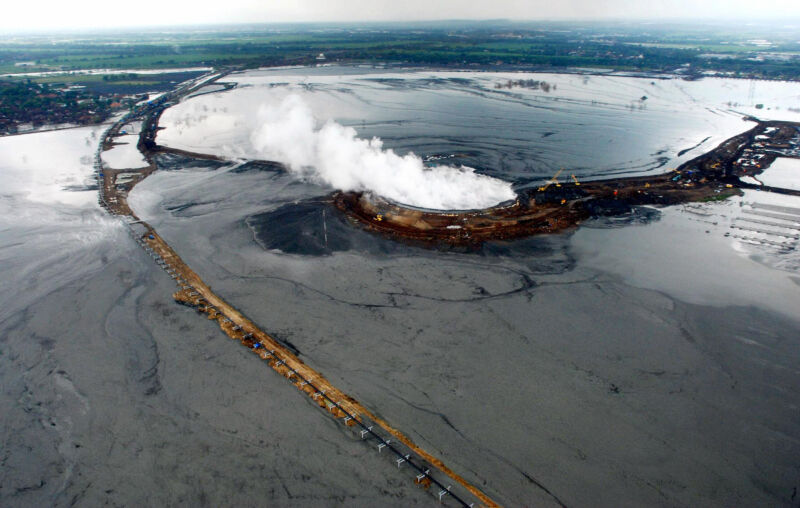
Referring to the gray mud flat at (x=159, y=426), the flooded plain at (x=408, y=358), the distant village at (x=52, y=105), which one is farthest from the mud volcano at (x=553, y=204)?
the distant village at (x=52, y=105)

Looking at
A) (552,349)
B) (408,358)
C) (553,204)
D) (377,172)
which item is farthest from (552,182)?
(408,358)

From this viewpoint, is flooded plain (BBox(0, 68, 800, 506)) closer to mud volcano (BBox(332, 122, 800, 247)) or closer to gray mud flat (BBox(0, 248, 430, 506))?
gray mud flat (BBox(0, 248, 430, 506))

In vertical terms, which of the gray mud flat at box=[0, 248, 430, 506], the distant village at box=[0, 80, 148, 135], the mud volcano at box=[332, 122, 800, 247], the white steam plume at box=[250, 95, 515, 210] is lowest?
the gray mud flat at box=[0, 248, 430, 506]

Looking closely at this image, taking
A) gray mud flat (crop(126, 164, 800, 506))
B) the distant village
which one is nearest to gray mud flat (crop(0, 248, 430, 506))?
gray mud flat (crop(126, 164, 800, 506))

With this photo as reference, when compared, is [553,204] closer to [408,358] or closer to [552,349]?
[552,349]

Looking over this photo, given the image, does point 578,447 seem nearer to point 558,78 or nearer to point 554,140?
point 554,140

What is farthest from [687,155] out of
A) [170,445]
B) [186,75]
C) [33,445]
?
[186,75]
